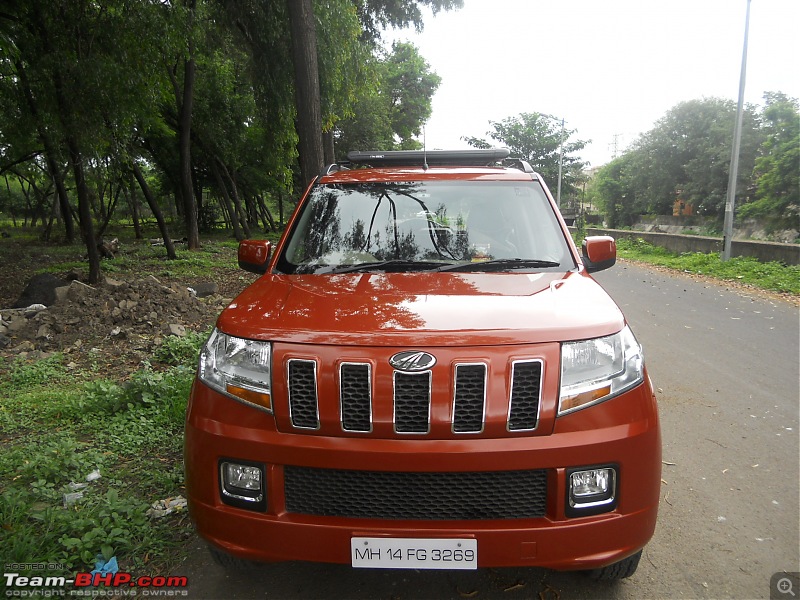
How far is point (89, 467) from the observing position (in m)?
3.52

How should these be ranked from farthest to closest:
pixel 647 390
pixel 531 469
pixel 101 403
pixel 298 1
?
pixel 298 1 → pixel 101 403 → pixel 647 390 → pixel 531 469

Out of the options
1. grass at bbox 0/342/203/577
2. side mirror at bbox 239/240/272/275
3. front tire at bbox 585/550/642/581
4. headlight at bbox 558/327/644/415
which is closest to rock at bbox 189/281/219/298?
grass at bbox 0/342/203/577

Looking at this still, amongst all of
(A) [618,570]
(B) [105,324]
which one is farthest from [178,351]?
(A) [618,570]

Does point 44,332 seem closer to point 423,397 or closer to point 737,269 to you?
point 423,397

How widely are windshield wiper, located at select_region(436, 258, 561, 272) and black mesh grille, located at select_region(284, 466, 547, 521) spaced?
1.20 m

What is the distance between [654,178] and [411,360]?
39182 millimetres

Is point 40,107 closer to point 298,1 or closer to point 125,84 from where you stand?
point 125,84

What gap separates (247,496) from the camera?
2.10 metres

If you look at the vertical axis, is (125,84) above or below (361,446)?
above

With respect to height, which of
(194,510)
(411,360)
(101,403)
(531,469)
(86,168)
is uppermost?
(86,168)

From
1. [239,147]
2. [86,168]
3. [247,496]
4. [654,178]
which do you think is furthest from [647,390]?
[654,178]

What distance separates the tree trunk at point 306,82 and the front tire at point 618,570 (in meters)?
7.38

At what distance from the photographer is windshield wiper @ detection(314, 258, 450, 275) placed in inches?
117

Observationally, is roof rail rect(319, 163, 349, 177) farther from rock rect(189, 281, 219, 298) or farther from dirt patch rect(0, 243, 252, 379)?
rock rect(189, 281, 219, 298)
